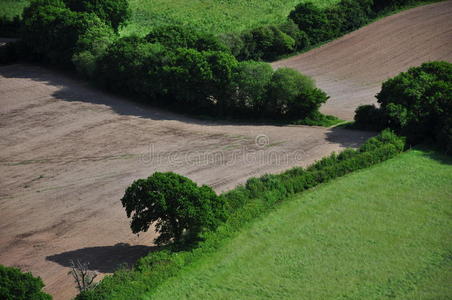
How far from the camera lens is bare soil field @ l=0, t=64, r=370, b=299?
46.6 metres

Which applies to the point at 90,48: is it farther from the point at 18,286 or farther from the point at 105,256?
the point at 18,286

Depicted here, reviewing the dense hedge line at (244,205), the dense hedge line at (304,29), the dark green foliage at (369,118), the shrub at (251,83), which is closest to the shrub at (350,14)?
the dense hedge line at (304,29)

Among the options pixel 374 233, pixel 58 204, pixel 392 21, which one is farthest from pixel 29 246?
pixel 392 21

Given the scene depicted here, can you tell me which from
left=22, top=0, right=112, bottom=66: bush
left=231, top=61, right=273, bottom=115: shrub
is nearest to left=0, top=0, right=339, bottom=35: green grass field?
left=22, top=0, right=112, bottom=66: bush

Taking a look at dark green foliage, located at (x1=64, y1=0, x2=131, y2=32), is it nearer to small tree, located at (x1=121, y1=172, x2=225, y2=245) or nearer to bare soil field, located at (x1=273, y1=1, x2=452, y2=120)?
bare soil field, located at (x1=273, y1=1, x2=452, y2=120)

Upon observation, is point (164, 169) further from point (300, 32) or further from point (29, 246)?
point (300, 32)

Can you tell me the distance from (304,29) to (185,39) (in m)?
20.3

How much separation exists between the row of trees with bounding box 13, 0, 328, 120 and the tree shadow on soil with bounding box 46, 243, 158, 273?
26041mm

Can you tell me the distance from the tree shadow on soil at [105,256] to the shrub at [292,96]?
26.7m

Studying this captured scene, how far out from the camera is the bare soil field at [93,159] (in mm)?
Answer: 46562

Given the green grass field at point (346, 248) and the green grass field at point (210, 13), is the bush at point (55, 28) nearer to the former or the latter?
the green grass field at point (210, 13)

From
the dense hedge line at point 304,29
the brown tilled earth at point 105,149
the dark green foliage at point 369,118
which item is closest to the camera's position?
the brown tilled earth at point 105,149

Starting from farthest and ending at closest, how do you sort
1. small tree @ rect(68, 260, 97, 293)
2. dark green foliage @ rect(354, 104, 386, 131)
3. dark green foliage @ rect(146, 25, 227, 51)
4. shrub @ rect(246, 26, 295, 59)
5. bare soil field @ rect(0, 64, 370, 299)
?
shrub @ rect(246, 26, 295, 59)
dark green foliage @ rect(146, 25, 227, 51)
dark green foliage @ rect(354, 104, 386, 131)
bare soil field @ rect(0, 64, 370, 299)
small tree @ rect(68, 260, 97, 293)

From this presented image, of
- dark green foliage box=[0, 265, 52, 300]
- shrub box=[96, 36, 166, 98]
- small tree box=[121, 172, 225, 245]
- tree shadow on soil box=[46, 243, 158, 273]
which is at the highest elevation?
shrub box=[96, 36, 166, 98]
